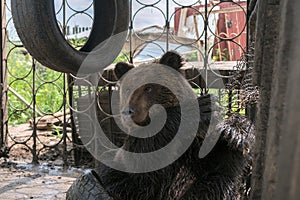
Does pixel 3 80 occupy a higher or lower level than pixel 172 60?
lower

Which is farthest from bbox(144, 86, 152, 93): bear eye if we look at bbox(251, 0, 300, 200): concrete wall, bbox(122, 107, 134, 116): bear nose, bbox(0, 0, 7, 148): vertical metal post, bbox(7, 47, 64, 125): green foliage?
bbox(7, 47, 64, 125): green foliage

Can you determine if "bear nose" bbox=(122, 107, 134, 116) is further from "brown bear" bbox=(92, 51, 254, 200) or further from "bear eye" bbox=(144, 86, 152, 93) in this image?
"bear eye" bbox=(144, 86, 152, 93)

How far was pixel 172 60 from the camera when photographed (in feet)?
5.69

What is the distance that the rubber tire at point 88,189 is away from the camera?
1297 millimetres

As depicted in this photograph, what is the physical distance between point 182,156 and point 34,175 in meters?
1.61

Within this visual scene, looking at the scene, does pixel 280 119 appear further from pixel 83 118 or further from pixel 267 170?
pixel 83 118

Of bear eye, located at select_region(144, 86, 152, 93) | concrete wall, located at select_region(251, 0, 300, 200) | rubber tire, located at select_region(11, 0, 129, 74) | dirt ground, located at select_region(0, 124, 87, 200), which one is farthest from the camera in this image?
dirt ground, located at select_region(0, 124, 87, 200)

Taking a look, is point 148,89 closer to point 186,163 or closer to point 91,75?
point 186,163

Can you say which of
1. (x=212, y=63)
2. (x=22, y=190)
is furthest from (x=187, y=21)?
(x=22, y=190)

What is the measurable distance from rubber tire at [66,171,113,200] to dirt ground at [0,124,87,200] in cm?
107

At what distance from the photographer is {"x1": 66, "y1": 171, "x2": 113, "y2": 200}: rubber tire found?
1.30 m

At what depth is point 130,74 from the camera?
1.75m

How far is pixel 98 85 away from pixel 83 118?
0.27 meters

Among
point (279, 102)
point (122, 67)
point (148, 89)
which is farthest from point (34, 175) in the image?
point (279, 102)
